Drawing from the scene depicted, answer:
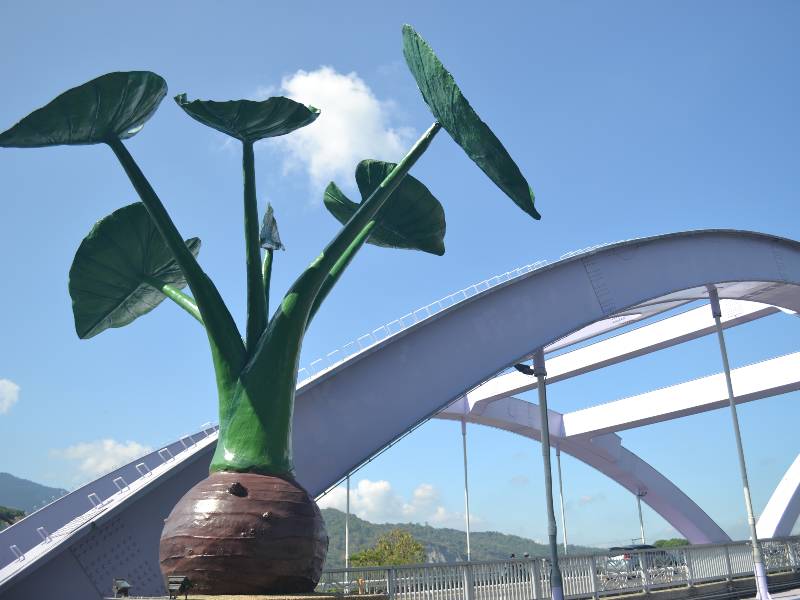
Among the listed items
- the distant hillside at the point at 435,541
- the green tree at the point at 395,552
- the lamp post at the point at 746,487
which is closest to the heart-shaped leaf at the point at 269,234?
the lamp post at the point at 746,487

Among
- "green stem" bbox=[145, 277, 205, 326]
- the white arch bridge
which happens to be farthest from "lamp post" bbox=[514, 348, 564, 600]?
"green stem" bbox=[145, 277, 205, 326]

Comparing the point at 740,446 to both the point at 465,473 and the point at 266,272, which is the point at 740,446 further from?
the point at 266,272

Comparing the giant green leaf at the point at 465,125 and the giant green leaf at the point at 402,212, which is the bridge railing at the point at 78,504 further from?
the giant green leaf at the point at 465,125

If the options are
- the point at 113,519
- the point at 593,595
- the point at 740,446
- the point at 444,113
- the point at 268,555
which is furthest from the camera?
the point at 740,446

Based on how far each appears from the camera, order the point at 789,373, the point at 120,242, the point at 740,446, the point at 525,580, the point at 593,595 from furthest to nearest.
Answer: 1. the point at 789,373
2. the point at 740,446
3. the point at 593,595
4. the point at 525,580
5. the point at 120,242

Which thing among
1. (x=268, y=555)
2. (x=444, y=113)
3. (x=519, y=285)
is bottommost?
(x=268, y=555)

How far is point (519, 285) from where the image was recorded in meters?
14.0

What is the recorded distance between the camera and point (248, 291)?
612 cm

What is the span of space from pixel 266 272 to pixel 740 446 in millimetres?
13966

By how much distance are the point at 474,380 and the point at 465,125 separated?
7277 mm

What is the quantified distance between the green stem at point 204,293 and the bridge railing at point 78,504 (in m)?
4.35

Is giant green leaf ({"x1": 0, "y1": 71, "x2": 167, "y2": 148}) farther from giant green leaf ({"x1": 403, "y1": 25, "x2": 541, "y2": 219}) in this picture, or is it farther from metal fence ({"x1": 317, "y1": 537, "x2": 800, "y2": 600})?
metal fence ({"x1": 317, "y1": 537, "x2": 800, "y2": 600})

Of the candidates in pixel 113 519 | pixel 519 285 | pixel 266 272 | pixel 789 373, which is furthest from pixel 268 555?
pixel 789 373

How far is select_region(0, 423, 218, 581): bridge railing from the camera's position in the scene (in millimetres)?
10909
